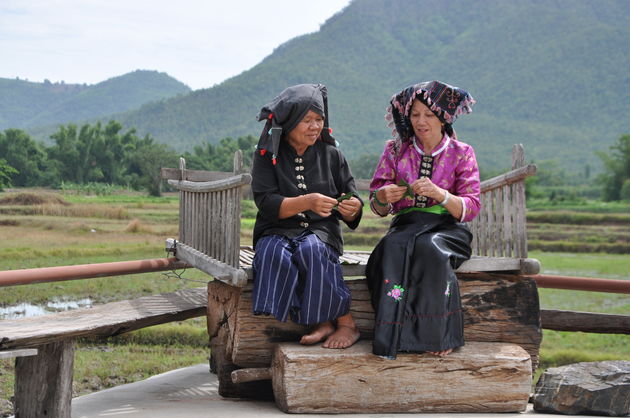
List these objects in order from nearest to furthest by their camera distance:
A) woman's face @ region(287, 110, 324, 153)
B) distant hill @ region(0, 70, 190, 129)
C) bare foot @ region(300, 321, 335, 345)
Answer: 1. bare foot @ region(300, 321, 335, 345)
2. woman's face @ region(287, 110, 324, 153)
3. distant hill @ region(0, 70, 190, 129)

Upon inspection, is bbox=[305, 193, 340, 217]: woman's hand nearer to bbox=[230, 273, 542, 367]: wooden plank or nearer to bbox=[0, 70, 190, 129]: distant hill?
bbox=[230, 273, 542, 367]: wooden plank

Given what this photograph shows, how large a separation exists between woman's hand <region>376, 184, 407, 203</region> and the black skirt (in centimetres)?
20

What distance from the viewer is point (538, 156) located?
228ft

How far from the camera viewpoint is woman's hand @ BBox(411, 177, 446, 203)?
3391mm

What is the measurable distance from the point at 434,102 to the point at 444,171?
375 mm

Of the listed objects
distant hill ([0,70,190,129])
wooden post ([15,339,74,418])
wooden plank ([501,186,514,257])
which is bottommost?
wooden post ([15,339,74,418])

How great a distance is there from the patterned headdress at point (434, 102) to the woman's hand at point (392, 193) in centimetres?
45

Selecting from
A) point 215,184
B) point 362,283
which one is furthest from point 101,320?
point 362,283

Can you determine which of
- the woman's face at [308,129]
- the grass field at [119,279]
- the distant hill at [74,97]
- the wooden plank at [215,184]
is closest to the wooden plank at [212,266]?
the grass field at [119,279]

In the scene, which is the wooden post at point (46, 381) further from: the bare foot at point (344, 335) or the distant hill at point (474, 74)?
the distant hill at point (474, 74)

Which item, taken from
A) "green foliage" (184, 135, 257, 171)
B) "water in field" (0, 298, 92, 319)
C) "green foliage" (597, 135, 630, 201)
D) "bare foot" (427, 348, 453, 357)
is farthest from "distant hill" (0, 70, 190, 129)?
"green foliage" (597, 135, 630, 201)

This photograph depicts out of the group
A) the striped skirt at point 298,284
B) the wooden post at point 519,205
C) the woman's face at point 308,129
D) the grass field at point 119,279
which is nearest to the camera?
the striped skirt at point 298,284

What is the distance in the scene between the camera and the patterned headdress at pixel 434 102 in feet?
11.9

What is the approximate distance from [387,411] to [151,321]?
1.54 meters
